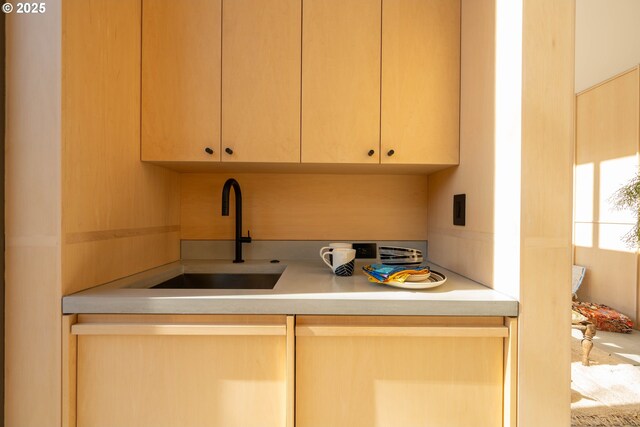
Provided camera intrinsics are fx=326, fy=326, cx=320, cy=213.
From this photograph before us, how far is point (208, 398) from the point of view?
99 centimetres

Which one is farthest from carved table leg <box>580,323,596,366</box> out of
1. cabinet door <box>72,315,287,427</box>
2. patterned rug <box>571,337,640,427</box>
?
cabinet door <box>72,315,287,427</box>

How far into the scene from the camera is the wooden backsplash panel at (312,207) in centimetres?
174

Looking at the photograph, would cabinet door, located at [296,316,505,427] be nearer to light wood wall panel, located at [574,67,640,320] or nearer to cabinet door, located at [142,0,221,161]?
cabinet door, located at [142,0,221,161]

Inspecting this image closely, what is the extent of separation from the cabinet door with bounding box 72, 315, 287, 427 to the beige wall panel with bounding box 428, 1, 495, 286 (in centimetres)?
77

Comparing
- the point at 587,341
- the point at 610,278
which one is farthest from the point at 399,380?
the point at 610,278

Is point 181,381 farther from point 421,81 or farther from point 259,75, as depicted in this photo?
point 421,81

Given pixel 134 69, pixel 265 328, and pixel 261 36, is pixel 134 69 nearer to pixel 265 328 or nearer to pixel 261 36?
pixel 261 36

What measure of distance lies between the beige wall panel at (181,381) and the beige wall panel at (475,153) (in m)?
0.79

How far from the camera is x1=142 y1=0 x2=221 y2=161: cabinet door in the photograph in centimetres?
132

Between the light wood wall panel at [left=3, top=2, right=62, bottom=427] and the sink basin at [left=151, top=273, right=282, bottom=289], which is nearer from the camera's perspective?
the light wood wall panel at [left=3, top=2, right=62, bottom=427]

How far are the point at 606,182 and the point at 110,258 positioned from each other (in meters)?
4.22

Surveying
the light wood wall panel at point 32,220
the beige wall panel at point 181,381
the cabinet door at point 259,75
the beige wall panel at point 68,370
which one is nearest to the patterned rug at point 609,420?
the beige wall panel at point 181,381

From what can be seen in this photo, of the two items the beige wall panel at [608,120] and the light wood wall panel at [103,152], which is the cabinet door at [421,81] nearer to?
the light wood wall panel at [103,152]

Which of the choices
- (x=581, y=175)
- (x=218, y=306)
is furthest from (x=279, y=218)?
(x=581, y=175)
